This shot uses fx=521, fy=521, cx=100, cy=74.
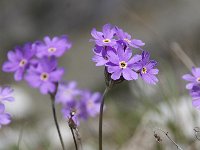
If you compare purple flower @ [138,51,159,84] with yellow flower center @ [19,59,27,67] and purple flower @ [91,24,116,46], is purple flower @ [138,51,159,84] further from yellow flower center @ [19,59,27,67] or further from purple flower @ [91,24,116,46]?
yellow flower center @ [19,59,27,67]

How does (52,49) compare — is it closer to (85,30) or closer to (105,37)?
(105,37)

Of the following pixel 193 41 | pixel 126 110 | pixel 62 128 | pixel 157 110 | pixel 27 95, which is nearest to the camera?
pixel 157 110

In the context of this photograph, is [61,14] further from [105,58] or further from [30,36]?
[105,58]

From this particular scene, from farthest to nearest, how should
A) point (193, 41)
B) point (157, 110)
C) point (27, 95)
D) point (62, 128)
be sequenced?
point (27, 95)
point (193, 41)
point (62, 128)
point (157, 110)

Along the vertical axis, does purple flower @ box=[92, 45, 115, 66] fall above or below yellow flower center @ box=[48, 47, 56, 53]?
below

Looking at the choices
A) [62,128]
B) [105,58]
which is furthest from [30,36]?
[105,58]

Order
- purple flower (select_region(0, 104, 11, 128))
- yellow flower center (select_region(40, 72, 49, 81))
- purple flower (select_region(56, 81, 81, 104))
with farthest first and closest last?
1. purple flower (select_region(56, 81, 81, 104))
2. yellow flower center (select_region(40, 72, 49, 81))
3. purple flower (select_region(0, 104, 11, 128))

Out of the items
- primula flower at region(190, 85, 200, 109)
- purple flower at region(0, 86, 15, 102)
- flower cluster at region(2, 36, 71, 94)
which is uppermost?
flower cluster at region(2, 36, 71, 94)

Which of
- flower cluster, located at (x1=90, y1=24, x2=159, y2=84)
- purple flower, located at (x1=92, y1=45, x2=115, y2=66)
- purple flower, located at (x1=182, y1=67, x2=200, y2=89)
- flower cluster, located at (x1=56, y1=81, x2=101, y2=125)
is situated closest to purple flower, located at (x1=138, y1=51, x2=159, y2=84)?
flower cluster, located at (x1=90, y1=24, x2=159, y2=84)
